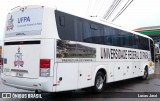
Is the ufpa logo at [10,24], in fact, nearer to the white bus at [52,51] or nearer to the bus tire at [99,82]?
the white bus at [52,51]

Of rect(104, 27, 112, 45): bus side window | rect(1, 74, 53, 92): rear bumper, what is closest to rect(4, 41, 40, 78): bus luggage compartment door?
rect(1, 74, 53, 92): rear bumper

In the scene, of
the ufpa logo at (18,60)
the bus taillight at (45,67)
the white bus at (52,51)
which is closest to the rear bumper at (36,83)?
the white bus at (52,51)

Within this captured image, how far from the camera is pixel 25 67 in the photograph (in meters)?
8.41

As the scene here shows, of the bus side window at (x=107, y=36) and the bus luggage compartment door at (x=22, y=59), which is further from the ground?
the bus side window at (x=107, y=36)

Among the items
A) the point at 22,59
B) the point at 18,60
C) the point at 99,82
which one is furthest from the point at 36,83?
the point at 99,82

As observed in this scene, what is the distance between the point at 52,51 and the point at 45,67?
0.56 meters

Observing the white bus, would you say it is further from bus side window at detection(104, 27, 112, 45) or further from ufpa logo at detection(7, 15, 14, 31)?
bus side window at detection(104, 27, 112, 45)

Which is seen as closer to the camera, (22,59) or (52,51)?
(52,51)

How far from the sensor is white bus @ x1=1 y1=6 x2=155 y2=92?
8008 mm

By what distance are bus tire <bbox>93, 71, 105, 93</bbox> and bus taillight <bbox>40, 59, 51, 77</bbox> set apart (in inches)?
120

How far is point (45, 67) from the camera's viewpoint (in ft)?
26.0

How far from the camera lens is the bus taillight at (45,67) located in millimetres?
7895

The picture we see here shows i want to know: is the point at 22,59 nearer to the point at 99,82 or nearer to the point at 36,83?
the point at 36,83

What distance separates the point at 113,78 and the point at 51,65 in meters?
4.94
